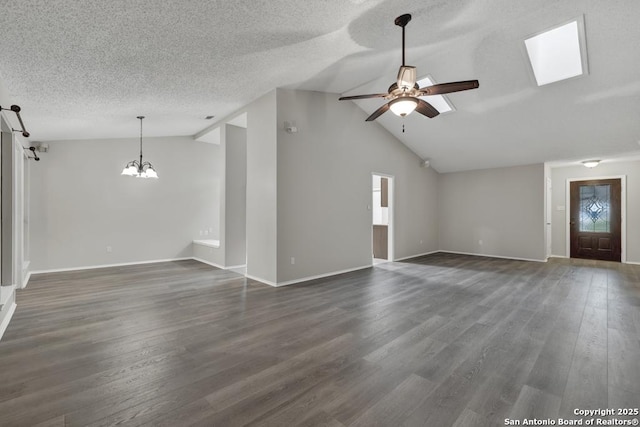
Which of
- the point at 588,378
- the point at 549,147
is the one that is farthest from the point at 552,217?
the point at 588,378

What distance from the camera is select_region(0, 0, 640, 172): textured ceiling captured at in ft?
8.23

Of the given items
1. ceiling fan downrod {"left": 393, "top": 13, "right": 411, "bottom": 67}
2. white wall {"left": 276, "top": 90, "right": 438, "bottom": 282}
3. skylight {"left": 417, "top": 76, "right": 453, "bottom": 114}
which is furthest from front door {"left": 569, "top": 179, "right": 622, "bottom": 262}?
ceiling fan downrod {"left": 393, "top": 13, "right": 411, "bottom": 67}

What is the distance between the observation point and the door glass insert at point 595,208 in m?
7.18

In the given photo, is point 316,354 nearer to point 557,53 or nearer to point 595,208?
point 557,53

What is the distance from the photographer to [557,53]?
13.9ft

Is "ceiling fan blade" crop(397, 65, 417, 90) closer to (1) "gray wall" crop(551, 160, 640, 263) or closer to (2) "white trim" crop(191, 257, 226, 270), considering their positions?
(2) "white trim" crop(191, 257, 226, 270)

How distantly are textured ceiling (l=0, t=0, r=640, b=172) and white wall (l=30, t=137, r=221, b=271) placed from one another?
60 cm

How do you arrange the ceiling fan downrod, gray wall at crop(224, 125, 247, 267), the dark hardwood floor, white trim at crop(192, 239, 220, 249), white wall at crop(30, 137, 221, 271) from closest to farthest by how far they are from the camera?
the dark hardwood floor → the ceiling fan downrod → white wall at crop(30, 137, 221, 271) → gray wall at crop(224, 125, 247, 267) → white trim at crop(192, 239, 220, 249)

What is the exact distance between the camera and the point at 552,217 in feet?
26.0

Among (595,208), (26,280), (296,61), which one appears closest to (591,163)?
(595,208)

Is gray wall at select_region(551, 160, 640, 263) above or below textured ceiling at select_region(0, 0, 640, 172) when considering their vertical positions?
below

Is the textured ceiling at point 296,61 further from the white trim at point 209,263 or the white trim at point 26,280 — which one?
the white trim at point 209,263

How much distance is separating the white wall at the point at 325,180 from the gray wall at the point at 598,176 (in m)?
4.53

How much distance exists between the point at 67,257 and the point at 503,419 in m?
7.39
